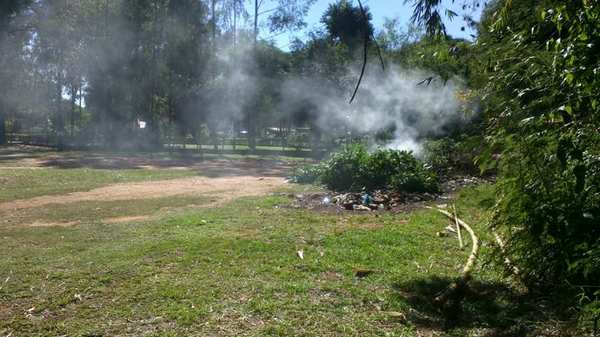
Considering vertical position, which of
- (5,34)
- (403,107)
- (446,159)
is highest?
(5,34)

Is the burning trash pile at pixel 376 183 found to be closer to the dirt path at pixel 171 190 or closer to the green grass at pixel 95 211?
the dirt path at pixel 171 190

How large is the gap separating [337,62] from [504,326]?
81.1ft

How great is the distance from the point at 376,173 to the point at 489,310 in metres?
6.97

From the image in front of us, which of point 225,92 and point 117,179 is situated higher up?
point 225,92

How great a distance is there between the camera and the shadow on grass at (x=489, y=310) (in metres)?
3.52

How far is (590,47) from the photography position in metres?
2.42

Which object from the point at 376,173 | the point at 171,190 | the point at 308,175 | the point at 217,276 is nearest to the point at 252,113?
the point at 308,175

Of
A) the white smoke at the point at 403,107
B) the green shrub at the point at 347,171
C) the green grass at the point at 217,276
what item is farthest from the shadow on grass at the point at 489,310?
the white smoke at the point at 403,107

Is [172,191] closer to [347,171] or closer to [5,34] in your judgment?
[347,171]

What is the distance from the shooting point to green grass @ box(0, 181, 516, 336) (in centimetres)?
362

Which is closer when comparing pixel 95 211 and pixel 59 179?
pixel 95 211

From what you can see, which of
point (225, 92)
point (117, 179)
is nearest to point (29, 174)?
point (117, 179)

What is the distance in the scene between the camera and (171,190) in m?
11.1

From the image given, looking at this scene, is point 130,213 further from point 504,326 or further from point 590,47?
point 590,47
